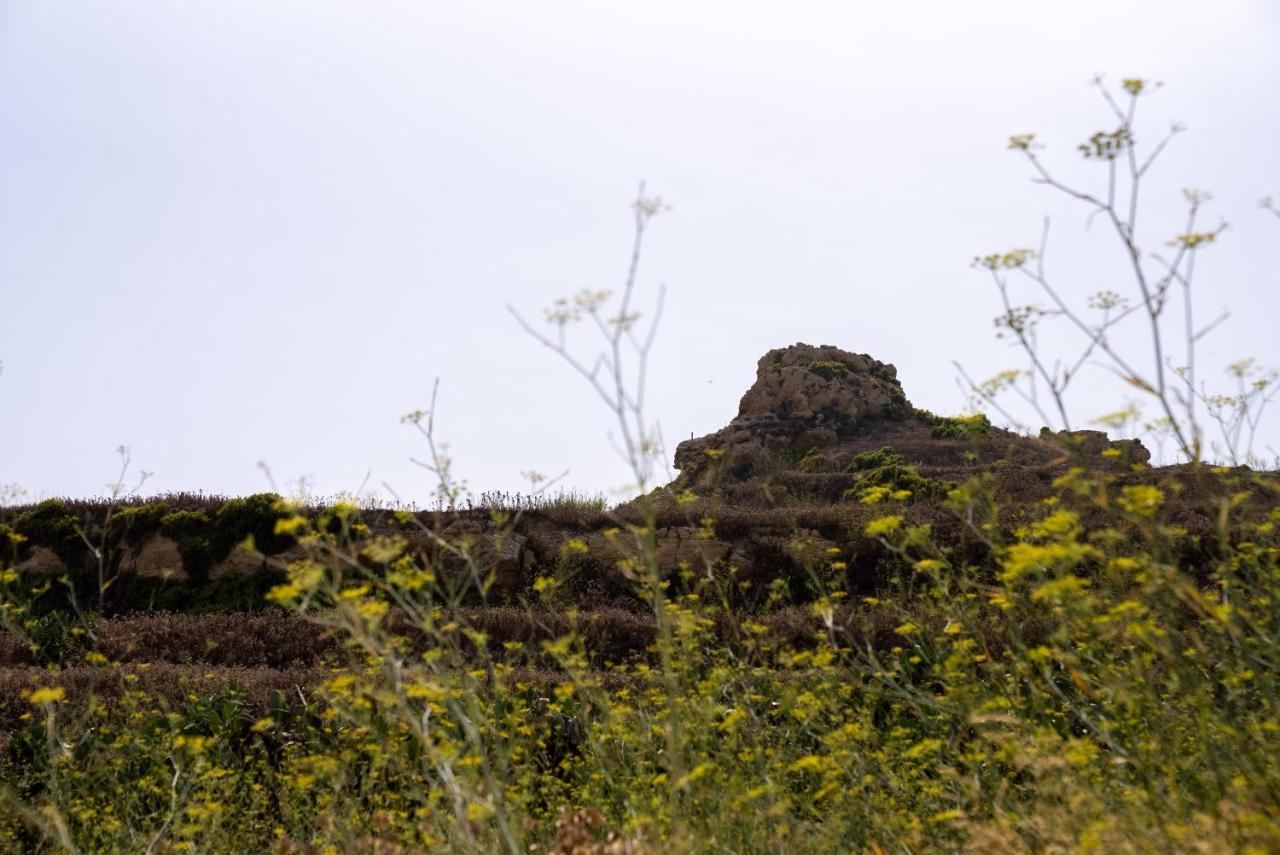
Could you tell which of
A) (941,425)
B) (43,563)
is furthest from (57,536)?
(941,425)

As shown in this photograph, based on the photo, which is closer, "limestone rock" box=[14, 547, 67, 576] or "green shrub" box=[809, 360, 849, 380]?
"limestone rock" box=[14, 547, 67, 576]

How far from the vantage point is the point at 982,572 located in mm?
10867

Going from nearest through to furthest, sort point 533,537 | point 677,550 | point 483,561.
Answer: point 677,550 → point 483,561 → point 533,537

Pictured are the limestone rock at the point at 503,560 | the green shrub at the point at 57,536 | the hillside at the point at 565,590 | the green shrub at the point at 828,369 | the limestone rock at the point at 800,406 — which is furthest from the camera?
the green shrub at the point at 828,369

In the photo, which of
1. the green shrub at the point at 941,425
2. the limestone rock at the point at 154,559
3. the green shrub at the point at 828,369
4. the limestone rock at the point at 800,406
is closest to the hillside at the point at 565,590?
the limestone rock at the point at 154,559

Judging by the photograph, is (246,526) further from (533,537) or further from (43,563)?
(533,537)

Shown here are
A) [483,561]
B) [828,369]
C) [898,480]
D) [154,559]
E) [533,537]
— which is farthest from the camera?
[828,369]

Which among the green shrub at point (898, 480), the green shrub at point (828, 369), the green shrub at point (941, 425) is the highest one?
the green shrub at point (828, 369)

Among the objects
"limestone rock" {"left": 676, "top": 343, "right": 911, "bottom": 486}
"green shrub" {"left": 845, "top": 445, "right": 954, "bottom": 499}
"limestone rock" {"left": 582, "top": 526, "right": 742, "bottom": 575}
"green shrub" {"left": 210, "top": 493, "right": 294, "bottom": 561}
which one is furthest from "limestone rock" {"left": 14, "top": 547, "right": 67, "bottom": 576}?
"limestone rock" {"left": 676, "top": 343, "right": 911, "bottom": 486}

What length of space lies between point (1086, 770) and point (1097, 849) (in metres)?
0.93

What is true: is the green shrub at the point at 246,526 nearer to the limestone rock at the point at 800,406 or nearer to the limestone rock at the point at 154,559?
the limestone rock at the point at 154,559

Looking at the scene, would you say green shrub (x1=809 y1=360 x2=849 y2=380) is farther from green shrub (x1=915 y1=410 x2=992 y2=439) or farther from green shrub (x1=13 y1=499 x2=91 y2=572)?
green shrub (x1=13 y1=499 x2=91 y2=572)

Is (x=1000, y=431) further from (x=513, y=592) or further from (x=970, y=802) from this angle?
(x=970, y=802)

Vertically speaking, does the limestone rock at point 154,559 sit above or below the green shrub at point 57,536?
below
